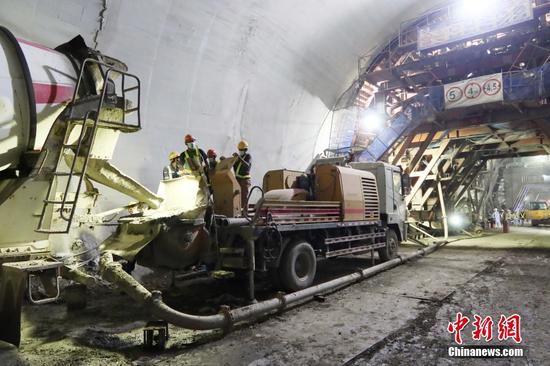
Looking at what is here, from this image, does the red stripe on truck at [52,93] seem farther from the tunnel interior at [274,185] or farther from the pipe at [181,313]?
the pipe at [181,313]

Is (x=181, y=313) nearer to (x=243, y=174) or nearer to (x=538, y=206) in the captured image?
(x=243, y=174)

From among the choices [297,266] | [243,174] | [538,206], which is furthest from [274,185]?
[538,206]

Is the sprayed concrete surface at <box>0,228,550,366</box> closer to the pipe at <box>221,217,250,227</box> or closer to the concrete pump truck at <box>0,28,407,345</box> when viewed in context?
the concrete pump truck at <box>0,28,407,345</box>

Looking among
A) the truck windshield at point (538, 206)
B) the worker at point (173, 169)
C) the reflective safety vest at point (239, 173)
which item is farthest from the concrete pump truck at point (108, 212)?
the truck windshield at point (538, 206)

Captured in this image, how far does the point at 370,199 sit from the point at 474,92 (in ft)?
23.4

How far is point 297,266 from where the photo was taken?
6.14 m

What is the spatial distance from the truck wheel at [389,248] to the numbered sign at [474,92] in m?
6.25

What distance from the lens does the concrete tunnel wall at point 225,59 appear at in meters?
7.04

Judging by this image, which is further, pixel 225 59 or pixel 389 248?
pixel 225 59

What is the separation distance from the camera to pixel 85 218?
16.3 feet

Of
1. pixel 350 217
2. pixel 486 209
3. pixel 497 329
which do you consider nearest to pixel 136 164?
pixel 350 217

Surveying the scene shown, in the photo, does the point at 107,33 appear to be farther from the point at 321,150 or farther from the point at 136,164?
the point at 321,150

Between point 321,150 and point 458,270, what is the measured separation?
816 cm

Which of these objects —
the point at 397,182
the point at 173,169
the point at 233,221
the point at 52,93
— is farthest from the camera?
the point at 397,182
